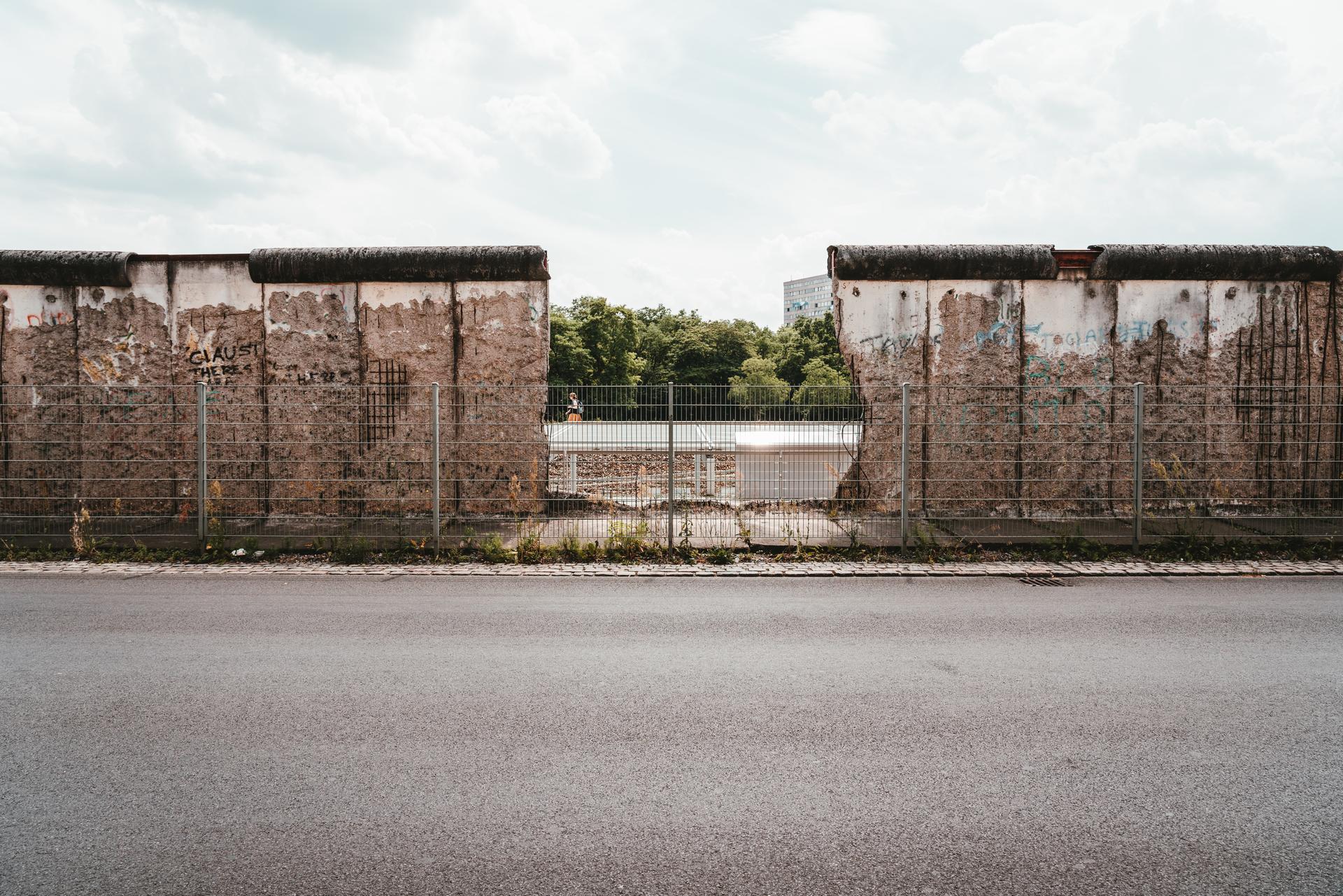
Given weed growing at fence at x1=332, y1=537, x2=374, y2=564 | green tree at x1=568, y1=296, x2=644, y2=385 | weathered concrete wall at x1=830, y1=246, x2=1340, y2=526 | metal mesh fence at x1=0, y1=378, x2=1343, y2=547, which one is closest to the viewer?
weed growing at fence at x1=332, y1=537, x2=374, y2=564

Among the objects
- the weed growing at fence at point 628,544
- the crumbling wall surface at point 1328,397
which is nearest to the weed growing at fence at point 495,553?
the weed growing at fence at point 628,544

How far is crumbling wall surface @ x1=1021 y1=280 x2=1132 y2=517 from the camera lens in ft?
38.3

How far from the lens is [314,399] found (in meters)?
11.7

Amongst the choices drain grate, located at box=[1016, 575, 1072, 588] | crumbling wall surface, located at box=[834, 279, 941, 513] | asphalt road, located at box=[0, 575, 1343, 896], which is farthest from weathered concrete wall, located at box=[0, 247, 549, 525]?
drain grate, located at box=[1016, 575, 1072, 588]

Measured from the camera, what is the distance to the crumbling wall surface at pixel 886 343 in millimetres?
11766

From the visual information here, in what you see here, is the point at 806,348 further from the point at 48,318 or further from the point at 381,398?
the point at 48,318

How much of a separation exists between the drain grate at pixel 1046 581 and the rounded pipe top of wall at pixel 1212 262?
5.13 meters

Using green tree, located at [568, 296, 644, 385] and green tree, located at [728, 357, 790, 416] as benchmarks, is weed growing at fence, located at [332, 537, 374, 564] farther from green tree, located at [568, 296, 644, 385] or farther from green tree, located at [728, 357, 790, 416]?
green tree, located at [568, 296, 644, 385]

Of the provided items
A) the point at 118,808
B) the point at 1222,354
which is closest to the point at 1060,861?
the point at 118,808

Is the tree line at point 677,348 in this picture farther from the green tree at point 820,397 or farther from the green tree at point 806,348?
the green tree at point 820,397

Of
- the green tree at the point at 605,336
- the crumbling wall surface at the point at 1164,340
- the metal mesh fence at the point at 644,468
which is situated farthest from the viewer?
the green tree at the point at 605,336

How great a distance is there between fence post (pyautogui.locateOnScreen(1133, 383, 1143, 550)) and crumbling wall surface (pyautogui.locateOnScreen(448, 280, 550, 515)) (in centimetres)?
734

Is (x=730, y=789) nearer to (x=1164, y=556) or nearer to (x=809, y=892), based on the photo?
(x=809, y=892)

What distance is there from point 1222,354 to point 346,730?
12480 millimetres
